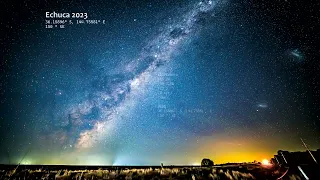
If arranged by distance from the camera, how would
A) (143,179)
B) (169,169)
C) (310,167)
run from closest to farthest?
(310,167), (143,179), (169,169)

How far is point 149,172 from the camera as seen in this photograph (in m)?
10.8

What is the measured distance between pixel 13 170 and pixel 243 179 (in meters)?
12.6

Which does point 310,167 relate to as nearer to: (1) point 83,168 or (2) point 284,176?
(2) point 284,176

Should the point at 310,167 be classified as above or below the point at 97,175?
below

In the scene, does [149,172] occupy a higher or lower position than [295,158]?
higher

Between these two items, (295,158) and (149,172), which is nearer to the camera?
(295,158)

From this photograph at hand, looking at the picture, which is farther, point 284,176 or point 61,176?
point 61,176

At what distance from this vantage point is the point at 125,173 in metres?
Result: 10.7

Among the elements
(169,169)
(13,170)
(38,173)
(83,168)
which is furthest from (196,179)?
(13,170)

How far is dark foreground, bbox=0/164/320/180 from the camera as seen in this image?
1026 cm

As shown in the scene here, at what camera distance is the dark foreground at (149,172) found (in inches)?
404

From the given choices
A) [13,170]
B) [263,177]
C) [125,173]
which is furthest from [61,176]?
[263,177]

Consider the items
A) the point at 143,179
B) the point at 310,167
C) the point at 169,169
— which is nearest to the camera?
the point at 310,167

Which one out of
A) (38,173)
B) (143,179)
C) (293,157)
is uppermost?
(38,173)
